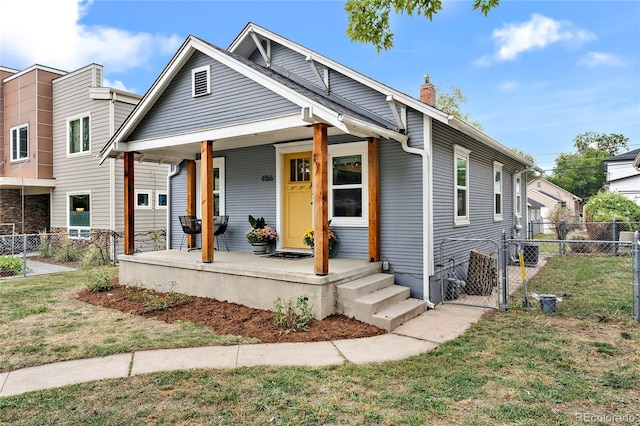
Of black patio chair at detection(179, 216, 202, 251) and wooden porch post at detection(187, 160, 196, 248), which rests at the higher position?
wooden porch post at detection(187, 160, 196, 248)

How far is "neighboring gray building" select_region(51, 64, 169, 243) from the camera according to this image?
13422 millimetres

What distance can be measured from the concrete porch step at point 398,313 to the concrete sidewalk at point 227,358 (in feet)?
0.57

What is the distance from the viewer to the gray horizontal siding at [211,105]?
6574 mm

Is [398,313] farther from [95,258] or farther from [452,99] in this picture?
[452,99]

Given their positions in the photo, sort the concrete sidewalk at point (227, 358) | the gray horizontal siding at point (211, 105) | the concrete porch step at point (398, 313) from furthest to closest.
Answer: the gray horizontal siding at point (211, 105)
the concrete porch step at point (398, 313)
the concrete sidewalk at point (227, 358)

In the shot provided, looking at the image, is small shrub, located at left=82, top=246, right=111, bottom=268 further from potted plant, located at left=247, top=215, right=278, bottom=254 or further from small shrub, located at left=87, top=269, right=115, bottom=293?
potted plant, located at left=247, top=215, right=278, bottom=254

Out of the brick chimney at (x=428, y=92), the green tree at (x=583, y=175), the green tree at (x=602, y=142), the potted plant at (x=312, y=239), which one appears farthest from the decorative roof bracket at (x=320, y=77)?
the green tree at (x=602, y=142)

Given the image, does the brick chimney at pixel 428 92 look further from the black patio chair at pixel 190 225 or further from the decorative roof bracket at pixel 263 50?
the black patio chair at pixel 190 225

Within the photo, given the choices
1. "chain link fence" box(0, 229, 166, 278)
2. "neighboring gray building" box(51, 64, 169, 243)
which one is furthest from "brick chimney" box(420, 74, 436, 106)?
"neighboring gray building" box(51, 64, 169, 243)

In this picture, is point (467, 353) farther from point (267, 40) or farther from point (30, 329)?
point (267, 40)

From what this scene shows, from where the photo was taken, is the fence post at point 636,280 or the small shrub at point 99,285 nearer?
the fence post at point 636,280

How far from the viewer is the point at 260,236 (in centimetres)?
820

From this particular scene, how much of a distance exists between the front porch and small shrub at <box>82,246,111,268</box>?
4.44 metres

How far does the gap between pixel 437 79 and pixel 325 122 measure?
95.6 ft
